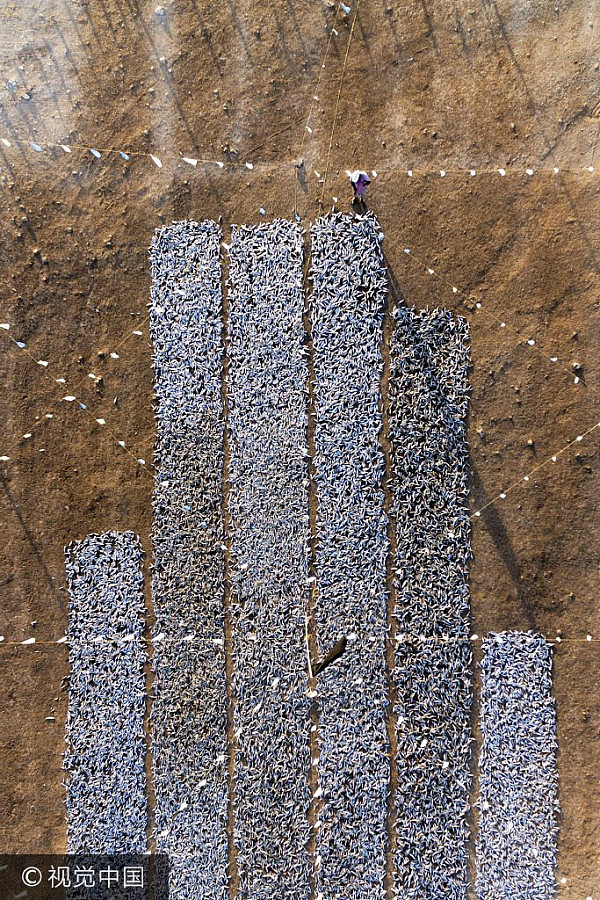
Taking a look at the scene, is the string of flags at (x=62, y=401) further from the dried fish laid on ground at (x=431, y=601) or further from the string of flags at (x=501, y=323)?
the string of flags at (x=501, y=323)

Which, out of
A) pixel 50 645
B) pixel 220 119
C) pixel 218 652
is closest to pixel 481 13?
pixel 220 119

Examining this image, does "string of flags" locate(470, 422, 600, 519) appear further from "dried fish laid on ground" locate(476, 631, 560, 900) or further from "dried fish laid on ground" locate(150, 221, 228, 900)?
"dried fish laid on ground" locate(150, 221, 228, 900)

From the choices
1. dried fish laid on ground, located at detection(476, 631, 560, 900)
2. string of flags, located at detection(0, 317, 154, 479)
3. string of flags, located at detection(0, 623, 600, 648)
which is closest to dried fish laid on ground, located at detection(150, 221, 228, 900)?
string of flags, located at detection(0, 623, 600, 648)

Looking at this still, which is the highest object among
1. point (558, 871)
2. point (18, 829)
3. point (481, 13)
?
point (481, 13)

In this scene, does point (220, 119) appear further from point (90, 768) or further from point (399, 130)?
point (90, 768)

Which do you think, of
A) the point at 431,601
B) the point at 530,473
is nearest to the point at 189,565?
the point at 431,601

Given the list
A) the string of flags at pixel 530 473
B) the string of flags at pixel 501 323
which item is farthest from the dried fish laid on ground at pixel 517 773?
the string of flags at pixel 501 323
